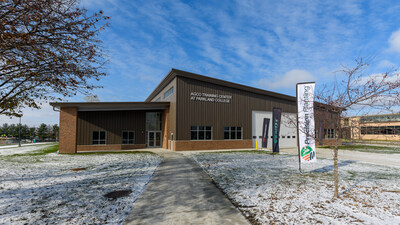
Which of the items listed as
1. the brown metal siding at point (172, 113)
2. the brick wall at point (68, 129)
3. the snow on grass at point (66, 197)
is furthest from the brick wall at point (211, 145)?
the snow on grass at point (66, 197)

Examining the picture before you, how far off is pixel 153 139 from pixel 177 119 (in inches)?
275

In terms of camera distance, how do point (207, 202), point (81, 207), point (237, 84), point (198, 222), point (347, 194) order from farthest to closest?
point (237, 84)
point (347, 194)
point (207, 202)
point (81, 207)
point (198, 222)

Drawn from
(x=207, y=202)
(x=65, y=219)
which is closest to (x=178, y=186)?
(x=207, y=202)

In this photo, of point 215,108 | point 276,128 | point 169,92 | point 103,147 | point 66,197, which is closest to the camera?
point 66,197

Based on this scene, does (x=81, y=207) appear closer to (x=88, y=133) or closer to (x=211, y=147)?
(x=211, y=147)

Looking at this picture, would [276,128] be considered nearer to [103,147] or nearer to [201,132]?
[201,132]

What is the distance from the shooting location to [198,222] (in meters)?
4.71

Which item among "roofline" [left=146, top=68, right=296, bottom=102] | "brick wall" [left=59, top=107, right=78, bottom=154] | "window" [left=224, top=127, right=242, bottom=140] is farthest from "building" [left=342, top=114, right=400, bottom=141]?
"brick wall" [left=59, top=107, right=78, bottom=154]

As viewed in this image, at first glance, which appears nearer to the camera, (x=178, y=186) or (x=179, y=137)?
(x=178, y=186)

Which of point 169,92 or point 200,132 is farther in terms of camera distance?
point 169,92

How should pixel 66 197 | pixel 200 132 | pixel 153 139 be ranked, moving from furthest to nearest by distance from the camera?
pixel 153 139
pixel 200 132
pixel 66 197

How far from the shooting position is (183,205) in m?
5.81

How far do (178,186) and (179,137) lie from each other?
14.6 meters

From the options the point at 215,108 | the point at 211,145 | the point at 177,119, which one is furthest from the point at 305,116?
the point at 215,108
